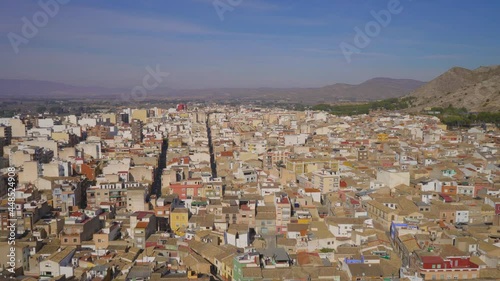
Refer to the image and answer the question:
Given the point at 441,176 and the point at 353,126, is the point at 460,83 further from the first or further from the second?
the point at 441,176

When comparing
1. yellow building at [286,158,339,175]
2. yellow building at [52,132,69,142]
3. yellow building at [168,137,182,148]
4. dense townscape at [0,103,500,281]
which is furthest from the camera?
yellow building at [52,132,69,142]

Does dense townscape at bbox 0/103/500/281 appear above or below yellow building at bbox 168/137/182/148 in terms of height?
below

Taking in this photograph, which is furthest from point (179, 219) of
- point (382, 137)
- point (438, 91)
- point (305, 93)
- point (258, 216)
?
point (305, 93)

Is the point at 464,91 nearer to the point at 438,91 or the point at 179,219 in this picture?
the point at 438,91

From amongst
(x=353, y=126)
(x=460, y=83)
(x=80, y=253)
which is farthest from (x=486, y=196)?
(x=460, y=83)

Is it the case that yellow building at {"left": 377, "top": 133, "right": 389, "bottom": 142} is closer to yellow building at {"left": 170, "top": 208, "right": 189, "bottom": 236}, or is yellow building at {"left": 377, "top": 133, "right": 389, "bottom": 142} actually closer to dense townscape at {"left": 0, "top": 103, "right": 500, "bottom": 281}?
dense townscape at {"left": 0, "top": 103, "right": 500, "bottom": 281}

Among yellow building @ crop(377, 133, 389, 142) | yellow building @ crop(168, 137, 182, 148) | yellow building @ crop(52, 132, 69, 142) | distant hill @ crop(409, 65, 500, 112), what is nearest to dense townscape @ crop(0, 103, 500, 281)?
yellow building @ crop(168, 137, 182, 148)

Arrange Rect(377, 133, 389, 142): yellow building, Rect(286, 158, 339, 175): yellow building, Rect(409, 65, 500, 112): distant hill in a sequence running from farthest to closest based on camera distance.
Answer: Rect(409, 65, 500, 112): distant hill < Rect(377, 133, 389, 142): yellow building < Rect(286, 158, 339, 175): yellow building

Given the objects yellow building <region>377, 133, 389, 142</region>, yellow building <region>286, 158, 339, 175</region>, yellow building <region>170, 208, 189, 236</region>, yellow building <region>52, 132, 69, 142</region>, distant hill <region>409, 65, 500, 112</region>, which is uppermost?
Result: distant hill <region>409, 65, 500, 112</region>
